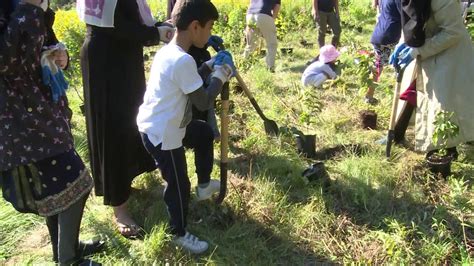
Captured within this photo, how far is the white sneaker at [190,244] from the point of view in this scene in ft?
8.59

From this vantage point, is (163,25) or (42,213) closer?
(42,213)

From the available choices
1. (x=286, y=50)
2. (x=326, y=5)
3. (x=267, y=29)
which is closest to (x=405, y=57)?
(x=267, y=29)

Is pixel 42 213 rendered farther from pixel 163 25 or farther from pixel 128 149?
pixel 163 25

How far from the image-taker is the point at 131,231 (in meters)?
2.79

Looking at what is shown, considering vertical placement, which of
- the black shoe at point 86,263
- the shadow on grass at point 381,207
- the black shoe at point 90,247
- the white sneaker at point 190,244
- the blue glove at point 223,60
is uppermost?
the blue glove at point 223,60

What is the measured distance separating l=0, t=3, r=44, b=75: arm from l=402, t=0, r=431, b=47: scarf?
2.23 metres

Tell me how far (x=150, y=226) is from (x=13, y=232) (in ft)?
2.98

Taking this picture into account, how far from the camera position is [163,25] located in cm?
270

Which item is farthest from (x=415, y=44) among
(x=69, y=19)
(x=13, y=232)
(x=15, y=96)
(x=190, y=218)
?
(x=69, y=19)

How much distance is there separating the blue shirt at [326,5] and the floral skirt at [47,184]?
5112 millimetres

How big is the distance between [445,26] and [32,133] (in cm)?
257

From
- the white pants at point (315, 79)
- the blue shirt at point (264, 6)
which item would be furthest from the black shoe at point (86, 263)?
the blue shirt at point (264, 6)

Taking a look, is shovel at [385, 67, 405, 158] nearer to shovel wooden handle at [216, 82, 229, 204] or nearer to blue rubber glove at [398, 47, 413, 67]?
blue rubber glove at [398, 47, 413, 67]

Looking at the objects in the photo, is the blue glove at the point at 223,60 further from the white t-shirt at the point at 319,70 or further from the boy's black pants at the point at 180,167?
the white t-shirt at the point at 319,70
